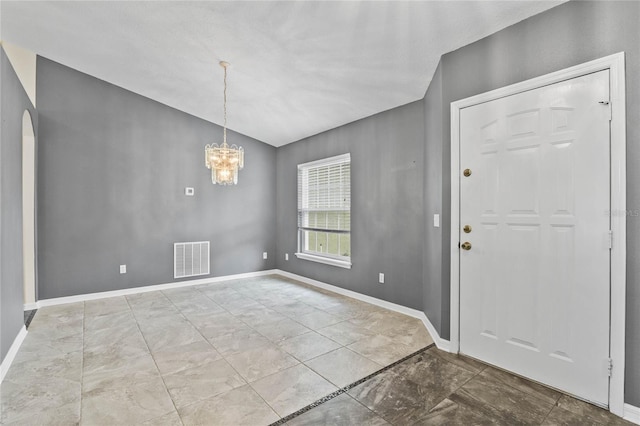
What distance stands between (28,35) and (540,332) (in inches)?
228

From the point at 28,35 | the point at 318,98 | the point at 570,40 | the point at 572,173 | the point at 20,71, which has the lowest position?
the point at 572,173

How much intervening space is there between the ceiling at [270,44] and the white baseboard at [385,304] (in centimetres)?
249

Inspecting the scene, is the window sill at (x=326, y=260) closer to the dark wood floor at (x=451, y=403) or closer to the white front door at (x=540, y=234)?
the white front door at (x=540, y=234)

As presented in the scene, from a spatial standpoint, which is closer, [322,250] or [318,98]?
[318,98]

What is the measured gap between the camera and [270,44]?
2.88 meters

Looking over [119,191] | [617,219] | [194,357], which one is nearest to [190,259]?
[119,191]

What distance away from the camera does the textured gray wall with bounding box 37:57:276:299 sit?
3.99 meters

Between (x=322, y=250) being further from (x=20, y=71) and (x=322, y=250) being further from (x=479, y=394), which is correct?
(x=20, y=71)

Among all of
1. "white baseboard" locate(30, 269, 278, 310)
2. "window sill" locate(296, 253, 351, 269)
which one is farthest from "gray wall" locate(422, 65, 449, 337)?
"white baseboard" locate(30, 269, 278, 310)

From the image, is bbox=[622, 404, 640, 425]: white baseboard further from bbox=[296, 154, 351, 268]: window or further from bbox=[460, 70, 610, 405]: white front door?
bbox=[296, 154, 351, 268]: window

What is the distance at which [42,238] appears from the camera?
3920 millimetres

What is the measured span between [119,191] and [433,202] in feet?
14.3

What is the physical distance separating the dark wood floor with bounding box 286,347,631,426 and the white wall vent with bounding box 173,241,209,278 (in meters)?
3.76

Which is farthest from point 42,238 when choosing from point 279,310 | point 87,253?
point 279,310
